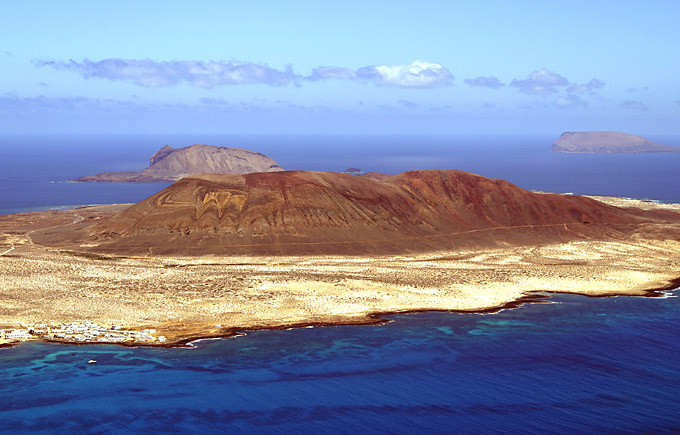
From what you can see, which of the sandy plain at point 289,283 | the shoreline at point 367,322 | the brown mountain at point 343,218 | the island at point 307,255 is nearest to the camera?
the shoreline at point 367,322

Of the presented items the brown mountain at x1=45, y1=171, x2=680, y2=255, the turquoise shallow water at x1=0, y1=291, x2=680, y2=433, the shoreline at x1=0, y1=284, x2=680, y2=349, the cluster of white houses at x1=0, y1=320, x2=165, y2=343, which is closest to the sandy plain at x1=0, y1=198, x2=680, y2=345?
the shoreline at x1=0, y1=284, x2=680, y2=349

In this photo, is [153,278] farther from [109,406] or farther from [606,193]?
[606,193]

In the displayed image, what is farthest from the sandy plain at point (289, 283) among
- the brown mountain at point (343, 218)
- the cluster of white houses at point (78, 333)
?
the brown mountain at point (343, 218)

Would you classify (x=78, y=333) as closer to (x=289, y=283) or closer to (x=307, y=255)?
(x=289, y=283)

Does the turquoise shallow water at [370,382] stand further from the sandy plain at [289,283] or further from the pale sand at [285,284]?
the pale sand at [285,284]

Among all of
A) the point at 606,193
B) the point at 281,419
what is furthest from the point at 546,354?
the point at 606,193

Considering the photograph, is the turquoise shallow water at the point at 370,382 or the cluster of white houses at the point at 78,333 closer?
the turquoise shallow water at the point at 370,382

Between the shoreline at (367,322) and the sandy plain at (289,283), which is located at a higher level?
the sandy plain at (289,283)
